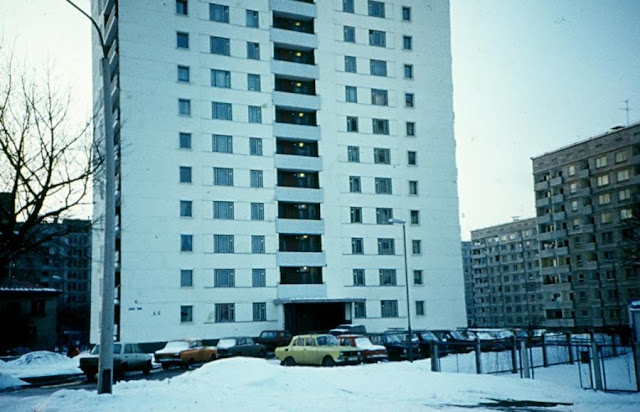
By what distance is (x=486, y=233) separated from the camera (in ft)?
523

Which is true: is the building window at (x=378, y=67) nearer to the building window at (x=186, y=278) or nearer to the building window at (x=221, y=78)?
the building window at (x=221, y=78)

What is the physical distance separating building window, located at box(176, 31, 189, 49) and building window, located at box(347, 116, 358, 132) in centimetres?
1622

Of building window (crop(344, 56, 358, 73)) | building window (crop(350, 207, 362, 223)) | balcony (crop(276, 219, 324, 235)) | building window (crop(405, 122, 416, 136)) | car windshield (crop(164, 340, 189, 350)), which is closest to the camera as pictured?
car windshield (crop(164, 340, 189, 350))

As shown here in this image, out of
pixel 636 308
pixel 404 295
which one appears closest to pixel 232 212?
pixel 404 295

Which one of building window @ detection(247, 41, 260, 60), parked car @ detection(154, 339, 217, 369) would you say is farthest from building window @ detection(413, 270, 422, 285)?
parked car @ detection(154, 339, 217, 369)

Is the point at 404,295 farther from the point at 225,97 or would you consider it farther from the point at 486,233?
the point at 486,233

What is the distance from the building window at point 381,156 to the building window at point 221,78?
49.5 feet

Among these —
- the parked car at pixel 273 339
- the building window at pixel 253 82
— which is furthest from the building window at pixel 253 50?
the parked car at pixel 273 339

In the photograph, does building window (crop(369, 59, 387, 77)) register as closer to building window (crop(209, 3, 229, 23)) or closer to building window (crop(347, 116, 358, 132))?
building window (crop(347, 116, 358, 132))

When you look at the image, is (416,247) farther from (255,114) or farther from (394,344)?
(394,344)

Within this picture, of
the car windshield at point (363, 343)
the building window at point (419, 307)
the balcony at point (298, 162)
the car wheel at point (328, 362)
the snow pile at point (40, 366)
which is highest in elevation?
the balcony at point (298, 162)

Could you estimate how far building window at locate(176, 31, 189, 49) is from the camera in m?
55.8

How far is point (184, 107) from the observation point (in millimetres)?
55156

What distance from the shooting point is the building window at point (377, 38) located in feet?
208
